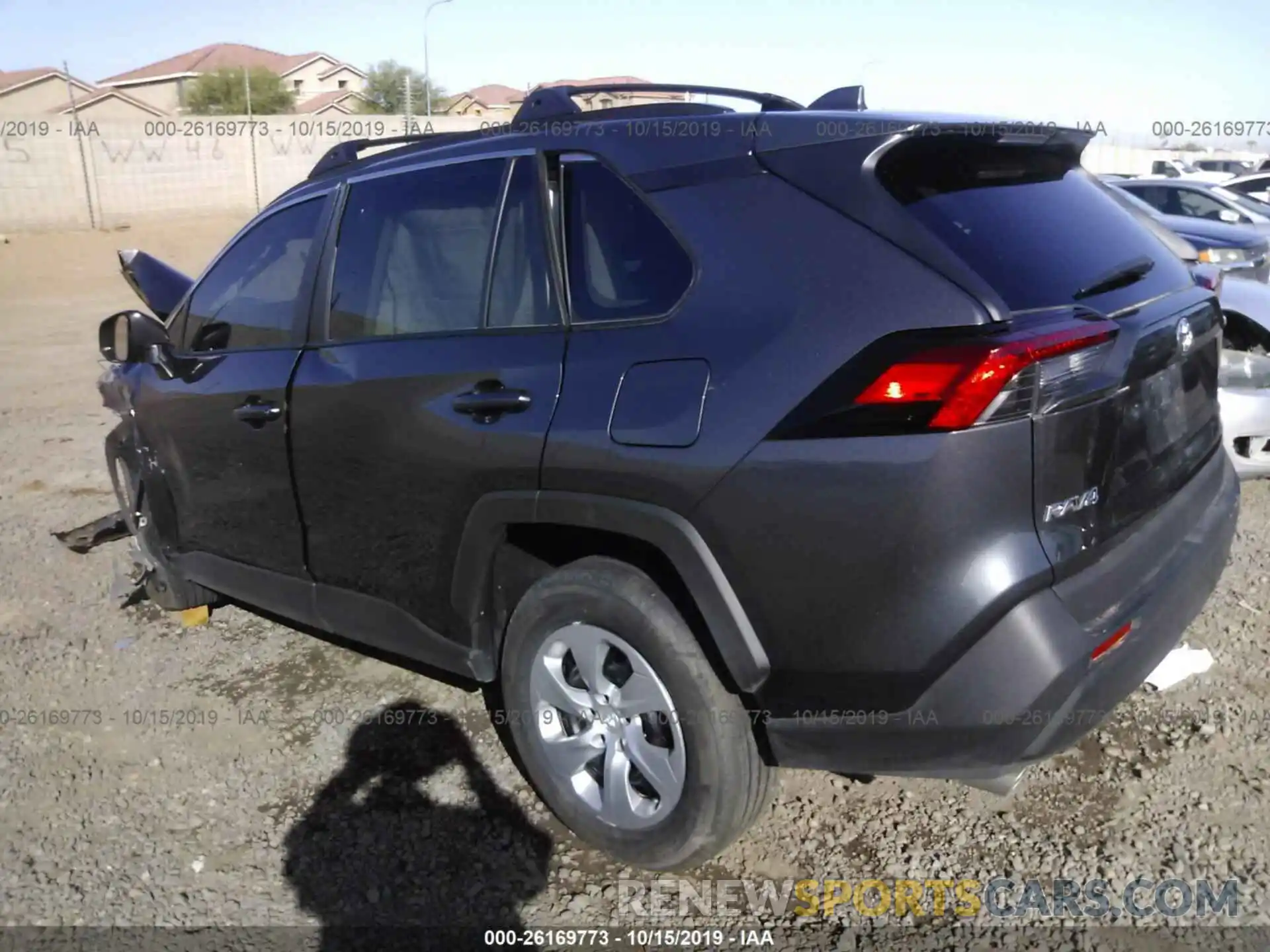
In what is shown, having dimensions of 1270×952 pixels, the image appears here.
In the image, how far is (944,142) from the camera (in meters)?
2.45

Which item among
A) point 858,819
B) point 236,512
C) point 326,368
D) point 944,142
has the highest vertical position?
point 944,142

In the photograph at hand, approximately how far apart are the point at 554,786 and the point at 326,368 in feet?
4.76

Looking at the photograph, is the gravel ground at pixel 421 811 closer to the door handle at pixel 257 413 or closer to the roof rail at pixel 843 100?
the door handle at pixel 257 413

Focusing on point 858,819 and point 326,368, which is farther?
point 326,368

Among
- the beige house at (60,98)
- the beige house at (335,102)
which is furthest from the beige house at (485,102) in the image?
the beige house at (60,98)

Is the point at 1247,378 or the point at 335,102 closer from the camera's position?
the point at 1247,378

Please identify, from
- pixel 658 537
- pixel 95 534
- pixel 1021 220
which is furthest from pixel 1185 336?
pixel 95 534

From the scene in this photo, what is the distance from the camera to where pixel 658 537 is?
8.02ft

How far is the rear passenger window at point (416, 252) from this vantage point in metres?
3.02

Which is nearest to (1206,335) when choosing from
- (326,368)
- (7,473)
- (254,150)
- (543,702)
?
(543,702)

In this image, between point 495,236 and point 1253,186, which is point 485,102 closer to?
point 1253,186

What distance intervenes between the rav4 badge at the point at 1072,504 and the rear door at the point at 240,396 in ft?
7.75

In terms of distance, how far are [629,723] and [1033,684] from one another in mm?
1022

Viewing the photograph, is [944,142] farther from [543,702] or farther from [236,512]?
[236,512]
